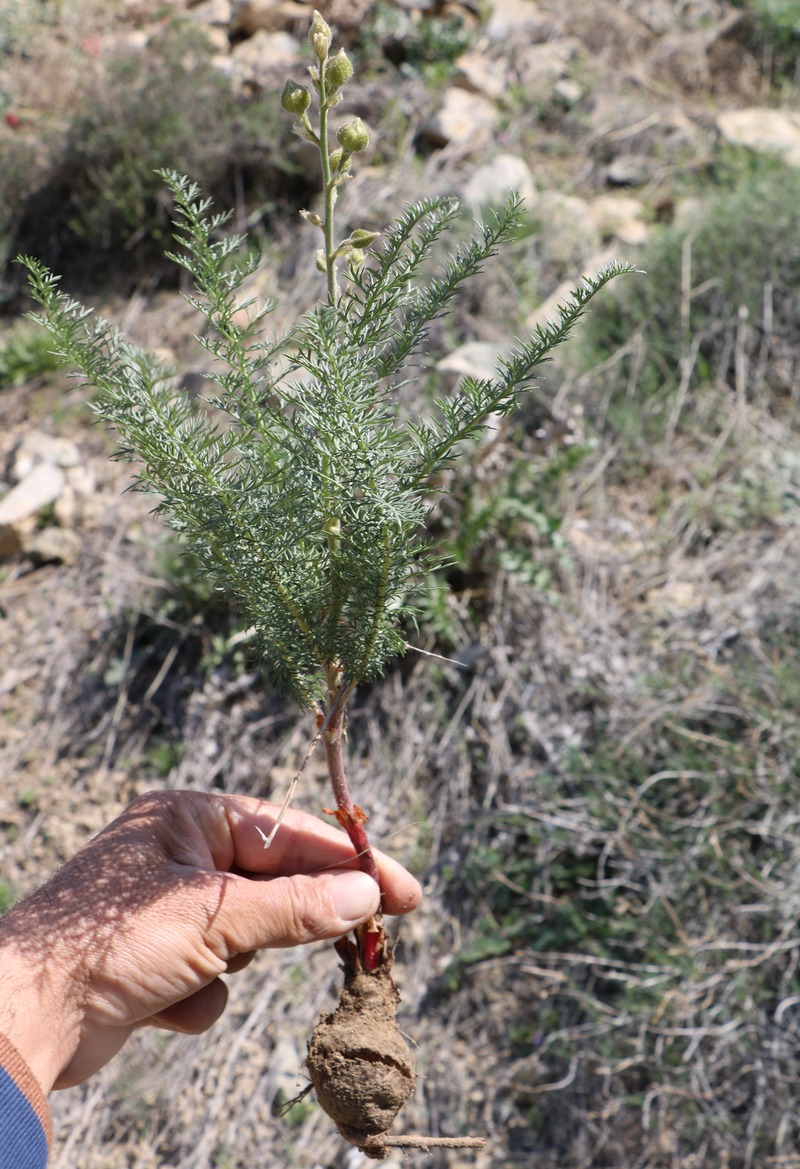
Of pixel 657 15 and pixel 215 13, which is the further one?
pixel 657 15

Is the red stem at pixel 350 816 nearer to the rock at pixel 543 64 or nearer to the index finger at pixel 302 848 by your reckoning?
the index finger at pixel 302 848

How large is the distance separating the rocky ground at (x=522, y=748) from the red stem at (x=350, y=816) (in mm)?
1242

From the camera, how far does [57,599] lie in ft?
13.6

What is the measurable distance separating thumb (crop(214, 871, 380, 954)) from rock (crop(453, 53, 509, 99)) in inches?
220

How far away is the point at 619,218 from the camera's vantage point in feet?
17.0

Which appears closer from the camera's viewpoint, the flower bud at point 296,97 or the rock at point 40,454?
the flower bud at point 296,97

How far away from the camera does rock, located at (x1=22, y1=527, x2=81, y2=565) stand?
4242 millimetres

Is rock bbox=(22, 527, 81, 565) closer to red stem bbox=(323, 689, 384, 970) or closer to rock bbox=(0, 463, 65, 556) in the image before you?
rock bbox=(0, 463, 65, 556)

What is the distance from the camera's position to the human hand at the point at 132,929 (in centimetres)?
150

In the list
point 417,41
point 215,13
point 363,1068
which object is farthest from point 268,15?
point 363,1068

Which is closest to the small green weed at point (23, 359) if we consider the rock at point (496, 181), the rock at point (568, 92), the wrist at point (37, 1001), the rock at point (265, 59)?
the rock at point (265, 59)

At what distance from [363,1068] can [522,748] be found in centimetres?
191

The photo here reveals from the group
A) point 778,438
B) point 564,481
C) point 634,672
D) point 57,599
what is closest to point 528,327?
point 564,481

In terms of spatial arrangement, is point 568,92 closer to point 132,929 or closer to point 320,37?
point 320,37
